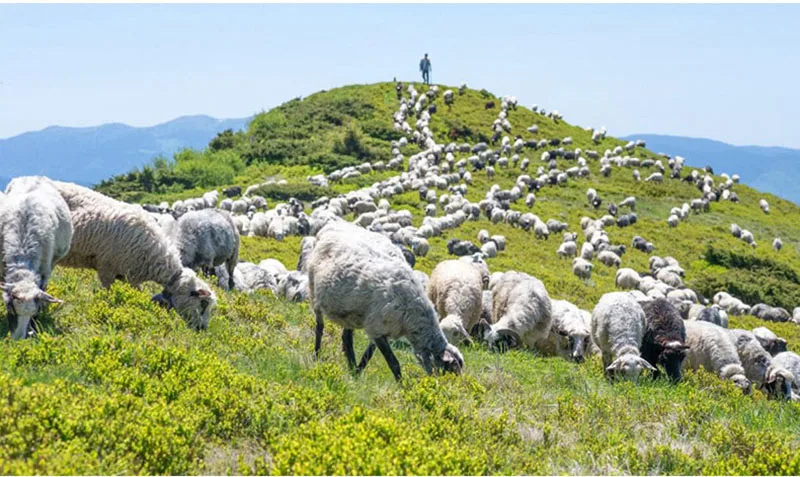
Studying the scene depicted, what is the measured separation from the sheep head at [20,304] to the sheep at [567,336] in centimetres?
1067

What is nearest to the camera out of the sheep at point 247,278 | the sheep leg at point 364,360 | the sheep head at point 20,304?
the sheep head at point 20,304

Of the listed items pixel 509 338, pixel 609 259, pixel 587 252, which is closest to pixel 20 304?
pixel 509 338

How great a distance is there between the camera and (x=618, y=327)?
12844 mm

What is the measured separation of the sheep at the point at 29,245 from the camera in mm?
7934

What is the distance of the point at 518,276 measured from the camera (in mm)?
16188

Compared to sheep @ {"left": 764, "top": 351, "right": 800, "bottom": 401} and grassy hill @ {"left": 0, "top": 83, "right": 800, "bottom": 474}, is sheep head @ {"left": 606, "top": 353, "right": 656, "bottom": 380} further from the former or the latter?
sheep @ {"left": 764, "top": 351, "right": 800, "bottom": 401}

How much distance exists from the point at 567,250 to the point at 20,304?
3060cm

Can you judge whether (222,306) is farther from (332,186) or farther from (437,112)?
(437,112)

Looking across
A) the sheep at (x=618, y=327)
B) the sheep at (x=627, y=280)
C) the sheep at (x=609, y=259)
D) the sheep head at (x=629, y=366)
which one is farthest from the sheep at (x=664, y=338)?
the sheep at (x=609, y=259)

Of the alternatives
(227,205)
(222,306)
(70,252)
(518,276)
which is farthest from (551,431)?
(227,205)

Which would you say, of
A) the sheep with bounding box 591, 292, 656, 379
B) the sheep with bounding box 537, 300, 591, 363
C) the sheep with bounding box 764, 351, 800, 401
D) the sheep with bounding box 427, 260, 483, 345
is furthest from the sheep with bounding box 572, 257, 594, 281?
the sheep with bounding box 591, 292, 656, 379

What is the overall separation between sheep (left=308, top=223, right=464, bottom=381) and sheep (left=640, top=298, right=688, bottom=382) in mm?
5574

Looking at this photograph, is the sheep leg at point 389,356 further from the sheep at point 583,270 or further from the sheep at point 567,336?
the sheep at point 583,270

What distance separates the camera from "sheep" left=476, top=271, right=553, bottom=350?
47.3 ft
